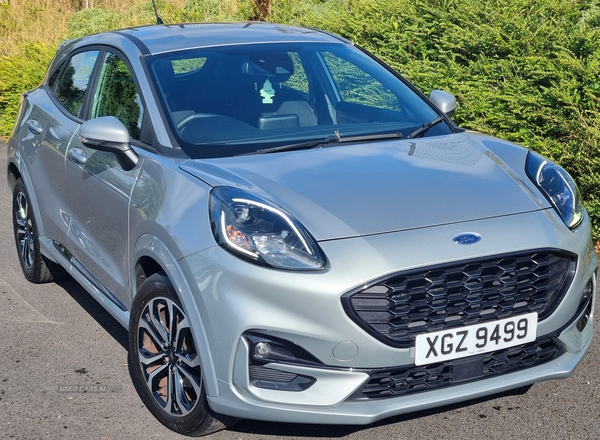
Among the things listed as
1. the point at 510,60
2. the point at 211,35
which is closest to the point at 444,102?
the point at 211,35

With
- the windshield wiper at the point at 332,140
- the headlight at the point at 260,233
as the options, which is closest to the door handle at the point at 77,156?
the windshield wiper at the point at 332,140

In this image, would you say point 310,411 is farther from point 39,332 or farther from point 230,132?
point 39,332

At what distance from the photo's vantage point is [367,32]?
8914mm

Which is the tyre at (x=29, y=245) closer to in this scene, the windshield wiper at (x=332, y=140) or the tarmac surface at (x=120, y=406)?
the tarmac surface at (x=120, y=406)

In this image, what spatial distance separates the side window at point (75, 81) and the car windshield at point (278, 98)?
0.77 m

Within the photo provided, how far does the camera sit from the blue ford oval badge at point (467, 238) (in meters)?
3.15

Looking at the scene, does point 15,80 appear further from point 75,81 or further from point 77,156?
point 77,156

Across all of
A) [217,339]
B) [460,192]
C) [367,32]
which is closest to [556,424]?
[460,192]

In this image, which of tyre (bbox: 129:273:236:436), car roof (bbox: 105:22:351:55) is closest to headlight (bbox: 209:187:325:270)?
tyre (bbox: 129:273:236:436)

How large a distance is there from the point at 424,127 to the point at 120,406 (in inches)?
78.8

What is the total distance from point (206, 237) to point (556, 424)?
1.69 metres

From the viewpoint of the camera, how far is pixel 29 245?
225 inches

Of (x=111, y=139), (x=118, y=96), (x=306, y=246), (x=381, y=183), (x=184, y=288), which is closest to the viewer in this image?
(x=306, y=246)

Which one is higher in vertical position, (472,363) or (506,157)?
(506,157)
